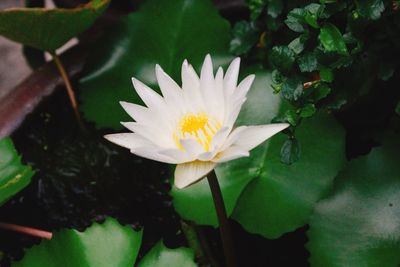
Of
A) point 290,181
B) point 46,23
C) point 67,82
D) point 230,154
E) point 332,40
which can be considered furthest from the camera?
point 67,82

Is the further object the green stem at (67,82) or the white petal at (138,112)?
the green stem at (67,82)

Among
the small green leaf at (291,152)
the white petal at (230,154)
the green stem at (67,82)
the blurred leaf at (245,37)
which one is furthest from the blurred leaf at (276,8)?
the green stem at (67,82)

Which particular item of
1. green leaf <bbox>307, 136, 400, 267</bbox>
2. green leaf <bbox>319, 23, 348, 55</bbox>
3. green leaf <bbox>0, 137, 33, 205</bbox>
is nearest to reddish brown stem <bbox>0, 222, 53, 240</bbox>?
green leaf <bbox>0, 137, 33, 205</bbox>

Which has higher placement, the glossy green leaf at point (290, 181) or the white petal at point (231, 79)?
the white petal at point (231, 79)

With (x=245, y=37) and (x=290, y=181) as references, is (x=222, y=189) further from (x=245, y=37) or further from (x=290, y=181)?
(x=245, y=37)

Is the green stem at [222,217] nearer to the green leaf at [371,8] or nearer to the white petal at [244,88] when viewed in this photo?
the white petal at [244,88]

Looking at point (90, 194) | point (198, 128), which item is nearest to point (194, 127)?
point (198, 128)
